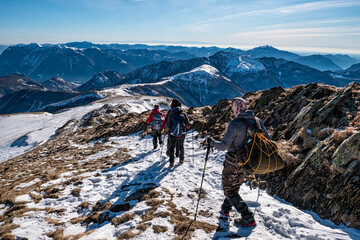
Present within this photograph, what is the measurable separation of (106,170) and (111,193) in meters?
3.34

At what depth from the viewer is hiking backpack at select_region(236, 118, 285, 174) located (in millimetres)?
5434

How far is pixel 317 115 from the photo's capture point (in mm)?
10414

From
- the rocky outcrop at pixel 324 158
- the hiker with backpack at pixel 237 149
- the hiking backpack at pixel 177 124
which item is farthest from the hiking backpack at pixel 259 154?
the hiking backpack at pixel 177 124

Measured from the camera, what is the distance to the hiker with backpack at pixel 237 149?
579cm

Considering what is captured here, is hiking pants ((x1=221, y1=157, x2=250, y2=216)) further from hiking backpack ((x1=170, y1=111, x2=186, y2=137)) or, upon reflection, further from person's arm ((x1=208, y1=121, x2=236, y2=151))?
hiking backpack ((x1=170, y1=111, x2=186, y2=137))

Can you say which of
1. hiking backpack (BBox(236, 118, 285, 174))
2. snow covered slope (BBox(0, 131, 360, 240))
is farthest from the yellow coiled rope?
snow covered slope (BBox(0, 131, 360, 240))

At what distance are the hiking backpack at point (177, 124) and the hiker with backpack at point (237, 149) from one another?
4.70 metres

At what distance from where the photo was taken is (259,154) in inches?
214

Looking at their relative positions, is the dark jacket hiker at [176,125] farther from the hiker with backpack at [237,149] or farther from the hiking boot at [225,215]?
the hiking boot at [225,215]

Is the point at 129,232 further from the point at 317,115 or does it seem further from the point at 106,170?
the point at 317,115

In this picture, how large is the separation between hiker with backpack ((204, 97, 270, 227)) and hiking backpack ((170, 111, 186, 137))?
470 cm

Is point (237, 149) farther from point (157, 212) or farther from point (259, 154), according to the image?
point (157, 212)

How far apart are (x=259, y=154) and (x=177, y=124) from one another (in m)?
6.10

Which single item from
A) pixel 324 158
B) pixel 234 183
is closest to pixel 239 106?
pixel 234 183
